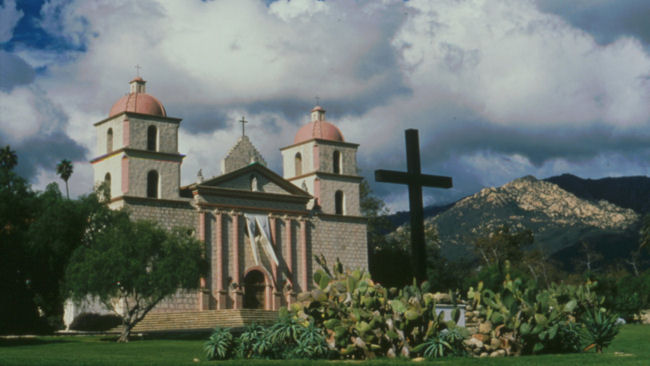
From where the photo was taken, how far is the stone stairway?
4006cm

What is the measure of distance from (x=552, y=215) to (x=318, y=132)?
110 meters

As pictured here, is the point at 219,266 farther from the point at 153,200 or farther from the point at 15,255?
the point at 15,255

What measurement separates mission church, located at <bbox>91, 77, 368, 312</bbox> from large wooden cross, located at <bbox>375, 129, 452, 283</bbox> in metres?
24.0

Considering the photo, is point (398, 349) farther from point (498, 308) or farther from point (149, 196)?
point (149, 196)

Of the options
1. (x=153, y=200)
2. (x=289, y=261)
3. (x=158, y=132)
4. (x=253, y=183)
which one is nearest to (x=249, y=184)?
(x=253, y=183)

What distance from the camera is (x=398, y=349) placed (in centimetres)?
1592

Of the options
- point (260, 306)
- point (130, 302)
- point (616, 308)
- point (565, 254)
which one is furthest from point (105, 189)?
point (565, 254)

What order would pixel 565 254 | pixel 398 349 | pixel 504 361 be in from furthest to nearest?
pixel 565 254
pixel 398 349
pixel 504 361

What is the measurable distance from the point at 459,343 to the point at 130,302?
89.3ft

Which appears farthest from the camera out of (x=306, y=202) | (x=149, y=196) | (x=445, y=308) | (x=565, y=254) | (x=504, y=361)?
(x=565, y=254)

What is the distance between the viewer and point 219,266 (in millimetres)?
44062

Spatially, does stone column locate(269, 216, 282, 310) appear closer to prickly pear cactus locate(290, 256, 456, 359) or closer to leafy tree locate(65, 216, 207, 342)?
leafy tree locate(65, 216, 207, 342)

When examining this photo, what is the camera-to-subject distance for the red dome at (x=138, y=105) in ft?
143

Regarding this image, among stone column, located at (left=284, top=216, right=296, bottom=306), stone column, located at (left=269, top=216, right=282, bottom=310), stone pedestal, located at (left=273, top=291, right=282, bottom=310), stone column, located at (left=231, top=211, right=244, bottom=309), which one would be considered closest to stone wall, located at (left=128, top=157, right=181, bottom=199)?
stone column, located at (left=231, top=211, right=244, bottom=309)
